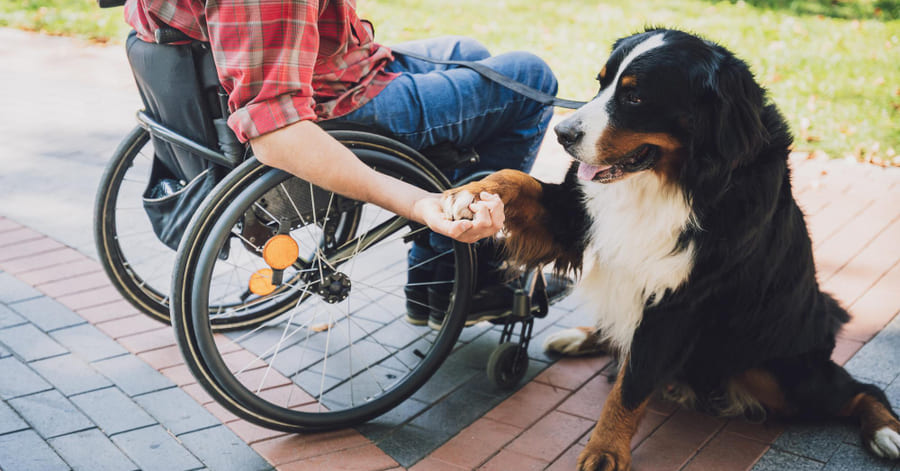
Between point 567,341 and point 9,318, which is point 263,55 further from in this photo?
point 9,318

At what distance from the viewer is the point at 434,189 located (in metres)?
2.32

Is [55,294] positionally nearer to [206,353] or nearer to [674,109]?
[206,353]

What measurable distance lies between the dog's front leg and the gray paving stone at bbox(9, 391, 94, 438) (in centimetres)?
150

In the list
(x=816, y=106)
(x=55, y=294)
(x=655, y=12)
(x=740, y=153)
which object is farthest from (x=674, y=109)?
(x=655, y=12)

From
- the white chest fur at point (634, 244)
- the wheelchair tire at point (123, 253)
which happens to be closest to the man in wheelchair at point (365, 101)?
the white chest fur at point (634, 244)

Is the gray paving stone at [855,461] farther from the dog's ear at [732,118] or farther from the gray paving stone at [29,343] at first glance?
the gray paving stone at [29,343]

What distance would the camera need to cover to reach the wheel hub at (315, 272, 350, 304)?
2.28m

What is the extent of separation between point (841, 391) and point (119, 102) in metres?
5.55

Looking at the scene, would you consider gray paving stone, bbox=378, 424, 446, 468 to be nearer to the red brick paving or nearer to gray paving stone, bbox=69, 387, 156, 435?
the red brick paving

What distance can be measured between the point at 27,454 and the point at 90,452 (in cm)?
16

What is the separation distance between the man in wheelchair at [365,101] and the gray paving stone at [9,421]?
113cm

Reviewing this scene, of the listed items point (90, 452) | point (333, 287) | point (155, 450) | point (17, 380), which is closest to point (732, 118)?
point (333, 287)

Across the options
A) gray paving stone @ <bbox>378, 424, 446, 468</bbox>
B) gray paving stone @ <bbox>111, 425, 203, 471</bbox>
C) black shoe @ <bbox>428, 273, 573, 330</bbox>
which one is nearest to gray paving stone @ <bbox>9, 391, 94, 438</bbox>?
gray paving stone @ <bbox>111, 425, 203, 471</bbox>

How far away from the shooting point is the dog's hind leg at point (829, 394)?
7.24ft
